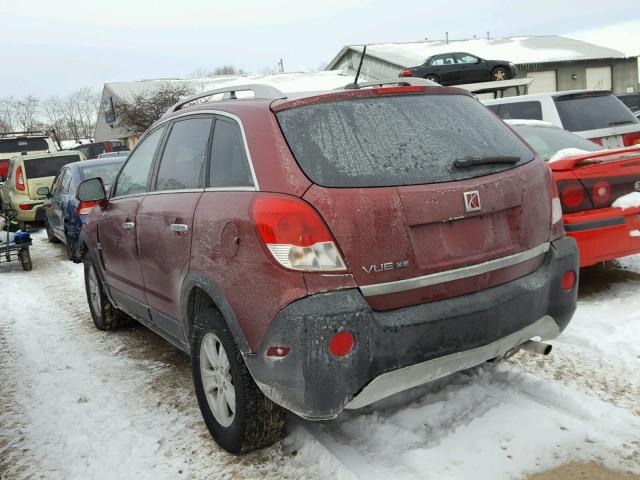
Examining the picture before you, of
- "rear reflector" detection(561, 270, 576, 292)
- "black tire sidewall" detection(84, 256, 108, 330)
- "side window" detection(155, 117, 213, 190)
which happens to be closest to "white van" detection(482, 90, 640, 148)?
"rear reflector" detection(561, 270, 576, 292)

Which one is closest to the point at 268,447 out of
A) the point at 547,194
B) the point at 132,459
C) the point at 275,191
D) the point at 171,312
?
the point at 132,459

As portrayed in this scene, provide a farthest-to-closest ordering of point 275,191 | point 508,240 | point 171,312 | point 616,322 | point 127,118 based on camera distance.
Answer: point 127,118 → point 616,322 → point 171,312 → point 508,240 → point 275,191

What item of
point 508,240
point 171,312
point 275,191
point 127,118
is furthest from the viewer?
point 127,118

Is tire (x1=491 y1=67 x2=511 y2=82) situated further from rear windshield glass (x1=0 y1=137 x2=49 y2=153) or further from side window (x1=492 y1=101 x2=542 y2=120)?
rear windshield glass (x1=0 y1=137 x2=49 y2=153)

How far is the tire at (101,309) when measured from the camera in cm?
553

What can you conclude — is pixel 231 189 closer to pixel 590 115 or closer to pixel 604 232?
pixel 604 232

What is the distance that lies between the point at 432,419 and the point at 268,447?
875mm

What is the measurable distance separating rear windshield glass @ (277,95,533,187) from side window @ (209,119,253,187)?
0.90 ft

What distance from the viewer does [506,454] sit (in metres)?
2.91

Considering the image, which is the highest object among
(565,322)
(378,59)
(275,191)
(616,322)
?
(378,59)

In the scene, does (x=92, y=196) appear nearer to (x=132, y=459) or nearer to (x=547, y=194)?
(x=132, y=459)

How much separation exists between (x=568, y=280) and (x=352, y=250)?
1.32 m

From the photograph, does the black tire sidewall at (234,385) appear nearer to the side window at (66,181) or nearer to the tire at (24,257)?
the tire at (24,257)

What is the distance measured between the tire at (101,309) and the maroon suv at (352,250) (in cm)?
232
